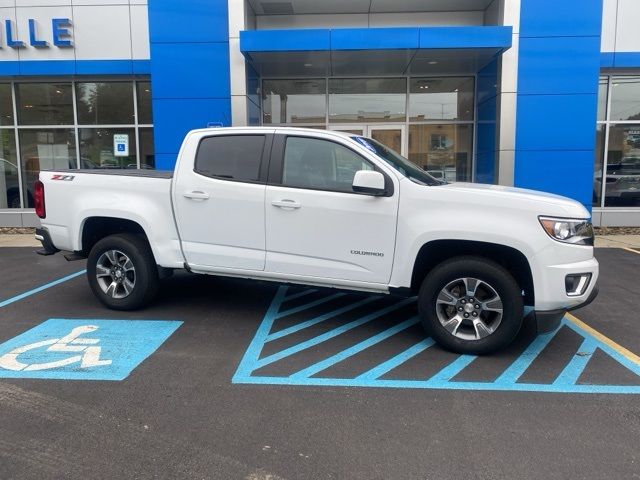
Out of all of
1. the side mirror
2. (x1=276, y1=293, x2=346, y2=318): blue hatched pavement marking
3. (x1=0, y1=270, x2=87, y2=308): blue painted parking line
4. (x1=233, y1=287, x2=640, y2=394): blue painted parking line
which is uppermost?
the side mirror

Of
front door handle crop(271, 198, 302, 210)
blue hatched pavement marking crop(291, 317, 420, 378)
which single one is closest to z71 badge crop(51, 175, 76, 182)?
front door handle crop(271, 198, 302, 210)

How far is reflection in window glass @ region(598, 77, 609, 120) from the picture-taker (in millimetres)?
12797

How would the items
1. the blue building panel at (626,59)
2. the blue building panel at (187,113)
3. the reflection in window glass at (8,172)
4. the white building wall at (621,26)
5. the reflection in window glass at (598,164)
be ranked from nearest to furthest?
the blue building panel at (187,113)
the white building wall at (621,26)
the blue building panel at (626,59)
the reflection in window glass at (598,164)
the reflection in window glass at (8,172)

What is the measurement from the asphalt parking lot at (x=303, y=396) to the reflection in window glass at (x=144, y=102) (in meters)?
8.02

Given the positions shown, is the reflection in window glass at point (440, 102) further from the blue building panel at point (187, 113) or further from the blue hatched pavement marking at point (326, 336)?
the blue hatched pavement marking at point (326, 336)

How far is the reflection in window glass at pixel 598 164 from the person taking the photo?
13.0 metres

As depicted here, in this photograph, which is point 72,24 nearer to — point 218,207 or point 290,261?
point 218,207

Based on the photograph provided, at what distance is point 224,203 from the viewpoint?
17.7 ft

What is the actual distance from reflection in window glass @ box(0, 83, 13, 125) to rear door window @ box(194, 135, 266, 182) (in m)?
10.5

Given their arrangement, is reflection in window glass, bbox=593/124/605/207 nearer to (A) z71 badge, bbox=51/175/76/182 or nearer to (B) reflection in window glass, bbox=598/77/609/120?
(B) reflection in window glass, bbox=598/77/609/120

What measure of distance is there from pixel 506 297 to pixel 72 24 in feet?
39.5

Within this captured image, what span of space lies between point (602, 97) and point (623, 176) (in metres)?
2.00

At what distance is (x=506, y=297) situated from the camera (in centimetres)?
453

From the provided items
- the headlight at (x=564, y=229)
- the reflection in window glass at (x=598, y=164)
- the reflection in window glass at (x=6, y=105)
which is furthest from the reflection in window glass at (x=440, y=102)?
the reflection in window glass at (x=6, y=105)
